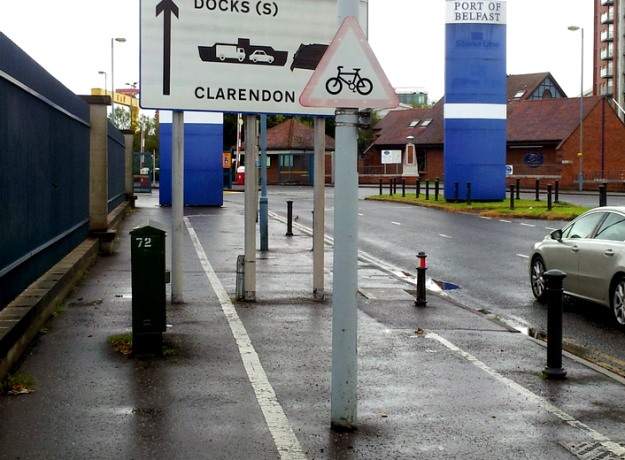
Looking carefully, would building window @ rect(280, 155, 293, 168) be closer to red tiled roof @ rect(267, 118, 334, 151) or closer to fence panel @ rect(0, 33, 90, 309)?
red tiled roof @ rect(267, 118, 334, 151)

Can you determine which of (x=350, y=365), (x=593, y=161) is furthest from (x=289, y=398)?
(x=593, y=161)

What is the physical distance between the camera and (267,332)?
33.7ft

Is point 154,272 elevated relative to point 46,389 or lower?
elevated

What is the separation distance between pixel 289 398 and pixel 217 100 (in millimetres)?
5794

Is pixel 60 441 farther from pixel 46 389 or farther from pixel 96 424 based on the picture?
pixel 46 389

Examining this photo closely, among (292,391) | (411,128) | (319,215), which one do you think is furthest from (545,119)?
(292,391)

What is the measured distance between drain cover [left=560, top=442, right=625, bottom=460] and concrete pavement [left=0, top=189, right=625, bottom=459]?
0.01 metres

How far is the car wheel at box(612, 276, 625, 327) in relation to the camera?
36.8 feet

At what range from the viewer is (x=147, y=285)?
28.3 ft

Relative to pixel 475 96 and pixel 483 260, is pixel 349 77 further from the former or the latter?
pixel 475 96

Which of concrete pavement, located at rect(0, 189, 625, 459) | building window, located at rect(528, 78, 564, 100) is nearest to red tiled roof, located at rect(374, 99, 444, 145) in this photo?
building window, located at rect(528, 78, 564, 100)

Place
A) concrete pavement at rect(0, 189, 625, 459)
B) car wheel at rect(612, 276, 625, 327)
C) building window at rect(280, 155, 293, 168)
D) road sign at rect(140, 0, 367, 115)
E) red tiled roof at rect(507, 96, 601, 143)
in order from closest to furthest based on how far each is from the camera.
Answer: concrete pavement at rect(0, 189, 625, 459) < car wheel at rect(612, 276, 625, 327) < road sign at rect(140, 0, 367, 115) < red tiled roof at rect(507, 96, 601, 143) < building window at rect(280, 155, 293, 168)

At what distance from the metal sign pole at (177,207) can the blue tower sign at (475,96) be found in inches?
1099

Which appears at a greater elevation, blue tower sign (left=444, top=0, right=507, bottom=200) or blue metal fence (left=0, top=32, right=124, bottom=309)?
blue tower sign (left=444, top=0, right=507, bottom=200)
